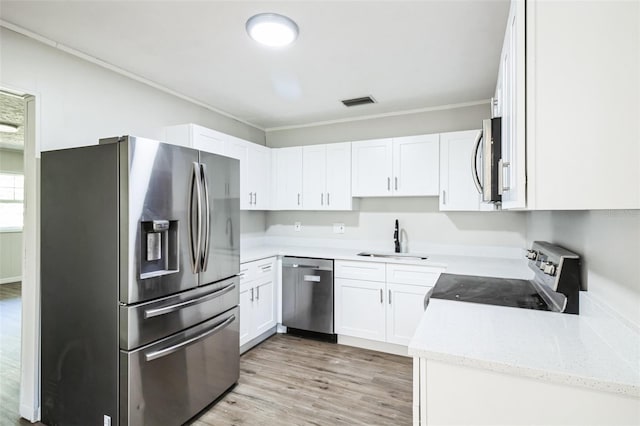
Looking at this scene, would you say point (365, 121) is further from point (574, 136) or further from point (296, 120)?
point (574, 136)

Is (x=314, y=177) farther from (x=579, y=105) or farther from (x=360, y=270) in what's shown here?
(x=579, y=105)

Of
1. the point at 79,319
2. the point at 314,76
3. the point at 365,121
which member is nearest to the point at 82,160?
the point at 79,319

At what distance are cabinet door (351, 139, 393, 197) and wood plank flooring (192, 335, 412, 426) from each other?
1.69 meters

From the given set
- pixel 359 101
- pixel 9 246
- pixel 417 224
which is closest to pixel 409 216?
pixel 417 224

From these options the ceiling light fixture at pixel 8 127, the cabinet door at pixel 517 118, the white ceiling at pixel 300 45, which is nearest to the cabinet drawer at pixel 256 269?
the white ceiling at pixel 300 45

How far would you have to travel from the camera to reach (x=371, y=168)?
3639 millimetres

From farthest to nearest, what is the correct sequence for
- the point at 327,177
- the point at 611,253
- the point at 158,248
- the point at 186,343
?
the point at 327,177, the point at 186,343, the point at 158,248, the point at 611,253

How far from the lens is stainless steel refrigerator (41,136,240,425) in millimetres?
1805

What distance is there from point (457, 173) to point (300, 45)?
6.41 feet

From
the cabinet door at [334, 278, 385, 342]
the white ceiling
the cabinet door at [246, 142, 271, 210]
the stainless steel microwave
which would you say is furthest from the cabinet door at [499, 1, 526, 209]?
the cabinet door at [246, 142, 271, 210]

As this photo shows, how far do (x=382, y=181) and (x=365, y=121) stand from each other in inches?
34.7

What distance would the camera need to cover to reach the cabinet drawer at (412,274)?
3053 millimetres

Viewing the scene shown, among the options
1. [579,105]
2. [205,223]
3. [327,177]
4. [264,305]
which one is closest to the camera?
[579,105]

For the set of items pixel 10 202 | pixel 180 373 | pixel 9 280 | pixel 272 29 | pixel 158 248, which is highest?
pixel 272 29
